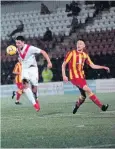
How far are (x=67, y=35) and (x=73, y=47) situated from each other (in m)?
1.23

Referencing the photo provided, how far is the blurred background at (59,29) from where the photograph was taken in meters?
19.2

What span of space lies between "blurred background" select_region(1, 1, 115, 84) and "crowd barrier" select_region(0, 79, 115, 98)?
0.74 meters

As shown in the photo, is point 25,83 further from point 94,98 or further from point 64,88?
point 64,88

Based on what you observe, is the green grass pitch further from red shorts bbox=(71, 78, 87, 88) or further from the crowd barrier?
the crowd barrier

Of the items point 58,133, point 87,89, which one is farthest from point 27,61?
point 58,133

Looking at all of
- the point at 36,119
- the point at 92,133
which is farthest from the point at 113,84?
the point at 92,133

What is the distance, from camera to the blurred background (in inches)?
756

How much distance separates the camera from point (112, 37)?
19531mm

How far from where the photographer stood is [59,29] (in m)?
22.0

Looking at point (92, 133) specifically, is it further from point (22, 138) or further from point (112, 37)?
point (112, 37)

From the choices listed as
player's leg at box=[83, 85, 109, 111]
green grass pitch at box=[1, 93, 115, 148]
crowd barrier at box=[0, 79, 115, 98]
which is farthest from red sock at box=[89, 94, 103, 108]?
crowd barrier at box=[0, 79, 115, 98]

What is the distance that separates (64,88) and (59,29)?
4878 millimetres

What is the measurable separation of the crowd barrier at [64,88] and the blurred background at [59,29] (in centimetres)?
74

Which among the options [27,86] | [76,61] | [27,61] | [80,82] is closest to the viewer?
[80,82]
